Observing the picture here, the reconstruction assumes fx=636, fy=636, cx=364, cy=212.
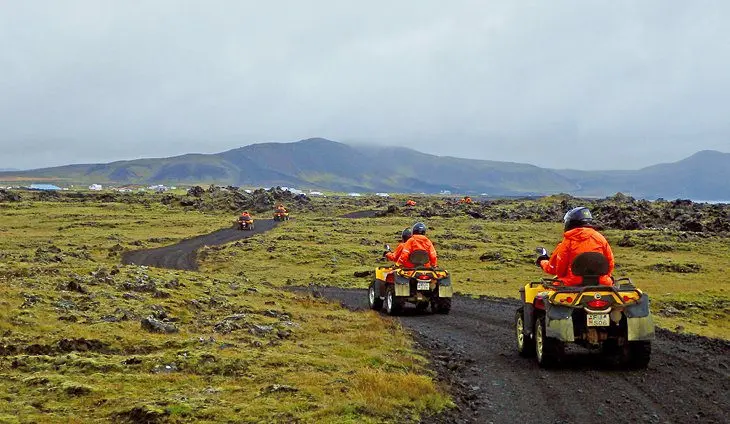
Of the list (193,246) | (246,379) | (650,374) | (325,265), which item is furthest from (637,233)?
(246,379)

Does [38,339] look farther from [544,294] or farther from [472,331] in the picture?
[472,331]

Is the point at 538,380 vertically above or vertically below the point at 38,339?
below

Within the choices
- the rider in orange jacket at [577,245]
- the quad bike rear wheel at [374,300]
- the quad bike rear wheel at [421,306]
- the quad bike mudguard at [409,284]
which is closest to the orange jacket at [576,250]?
the rider in orange jacket at [577,245]

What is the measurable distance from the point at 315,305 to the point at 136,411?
16.5 metres

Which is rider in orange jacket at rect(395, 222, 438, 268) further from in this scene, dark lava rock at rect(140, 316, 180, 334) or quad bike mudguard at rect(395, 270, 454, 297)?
dark lava rock at rect(140, 316, 180, 334)

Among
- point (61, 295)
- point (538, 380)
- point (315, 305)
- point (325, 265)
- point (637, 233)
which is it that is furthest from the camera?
point (637, 233)

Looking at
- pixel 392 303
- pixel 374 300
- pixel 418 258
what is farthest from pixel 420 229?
pixel 374 300

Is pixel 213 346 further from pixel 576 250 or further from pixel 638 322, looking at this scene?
pixel 638 322

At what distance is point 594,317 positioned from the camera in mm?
13383

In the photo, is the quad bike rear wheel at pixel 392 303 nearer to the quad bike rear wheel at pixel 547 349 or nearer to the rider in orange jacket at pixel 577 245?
the quad bike rear wheel at pixel 547 349

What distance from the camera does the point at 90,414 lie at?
945 centimetres

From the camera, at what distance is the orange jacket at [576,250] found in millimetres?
13742

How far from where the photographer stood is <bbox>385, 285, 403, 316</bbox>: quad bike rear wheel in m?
24.3

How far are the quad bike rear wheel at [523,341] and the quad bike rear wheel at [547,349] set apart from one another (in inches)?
41.2
